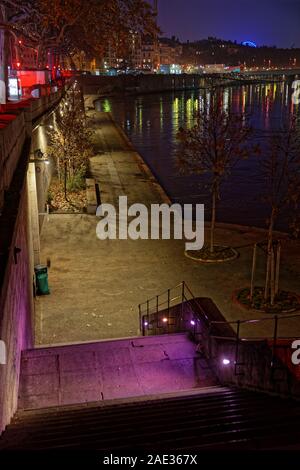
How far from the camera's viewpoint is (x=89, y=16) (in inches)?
1126

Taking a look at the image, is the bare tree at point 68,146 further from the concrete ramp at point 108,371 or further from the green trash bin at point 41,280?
the concrete ramp at point 108,371

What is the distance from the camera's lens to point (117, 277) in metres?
13.9

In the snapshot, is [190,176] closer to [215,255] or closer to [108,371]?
[215,255]

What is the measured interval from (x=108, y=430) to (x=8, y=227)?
8.64 ft

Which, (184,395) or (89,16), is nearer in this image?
(184,395)

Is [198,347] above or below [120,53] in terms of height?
below

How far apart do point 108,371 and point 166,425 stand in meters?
3.24

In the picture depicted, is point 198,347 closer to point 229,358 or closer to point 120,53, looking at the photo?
point 229,358

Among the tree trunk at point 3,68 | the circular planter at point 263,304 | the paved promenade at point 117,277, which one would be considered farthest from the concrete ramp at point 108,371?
the tree trunk at point 3,68

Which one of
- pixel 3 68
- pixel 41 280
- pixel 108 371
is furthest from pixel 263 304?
pixel 3 68

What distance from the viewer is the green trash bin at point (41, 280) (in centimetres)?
1244

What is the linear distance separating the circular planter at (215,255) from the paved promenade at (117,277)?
0.72 feet

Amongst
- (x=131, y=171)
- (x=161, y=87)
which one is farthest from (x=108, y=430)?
(x=161, y=87)
